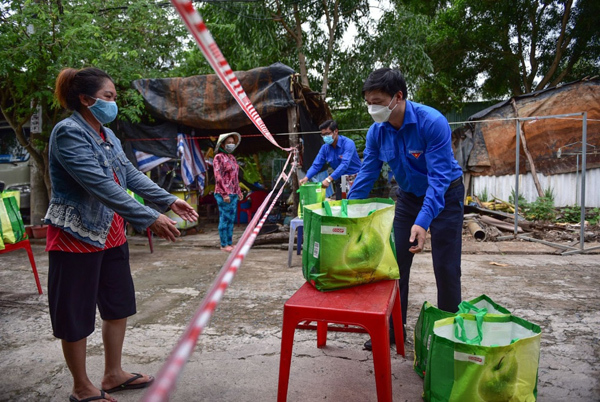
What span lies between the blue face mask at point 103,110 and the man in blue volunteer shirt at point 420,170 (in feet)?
4.58

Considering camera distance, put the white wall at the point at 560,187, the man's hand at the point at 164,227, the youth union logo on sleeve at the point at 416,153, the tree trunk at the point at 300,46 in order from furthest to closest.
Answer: the tree trunk at the point at 300,46
the white wall at the point at 560,187
the youth union logo on sleeve at the point at 416,153
the man's hand at the point at 164,227

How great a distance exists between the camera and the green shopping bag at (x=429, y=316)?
241cm

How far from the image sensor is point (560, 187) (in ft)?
31.7

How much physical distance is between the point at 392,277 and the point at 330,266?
0.39 metres

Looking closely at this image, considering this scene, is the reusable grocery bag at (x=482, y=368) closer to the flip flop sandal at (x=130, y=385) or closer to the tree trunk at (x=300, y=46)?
the flip flop sandal at (x=130, y=385)

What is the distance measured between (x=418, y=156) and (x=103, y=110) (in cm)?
177

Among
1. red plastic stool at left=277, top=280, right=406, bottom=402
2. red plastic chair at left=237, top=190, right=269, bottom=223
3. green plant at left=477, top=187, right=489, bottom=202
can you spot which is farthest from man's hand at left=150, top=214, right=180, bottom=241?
green plant at left=477, top=187, right=489, bottom=202

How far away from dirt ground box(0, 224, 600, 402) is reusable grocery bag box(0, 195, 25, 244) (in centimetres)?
65

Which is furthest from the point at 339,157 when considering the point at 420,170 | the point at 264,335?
the point at 420,170

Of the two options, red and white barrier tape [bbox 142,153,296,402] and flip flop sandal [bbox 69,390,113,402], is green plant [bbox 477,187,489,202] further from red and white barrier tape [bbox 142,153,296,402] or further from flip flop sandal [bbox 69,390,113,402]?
red and white barrier tape [bbox 142,153,296,402]

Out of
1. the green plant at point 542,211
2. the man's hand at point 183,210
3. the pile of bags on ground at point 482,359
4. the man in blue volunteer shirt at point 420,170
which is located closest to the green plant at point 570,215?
the green plant at point 542,211

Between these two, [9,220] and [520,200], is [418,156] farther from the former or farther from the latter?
[520,200]

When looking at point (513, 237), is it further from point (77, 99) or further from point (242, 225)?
point (77, 99)

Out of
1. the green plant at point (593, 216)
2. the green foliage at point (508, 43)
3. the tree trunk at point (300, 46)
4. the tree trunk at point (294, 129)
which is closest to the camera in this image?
the tree trunk at point (294, 129)
